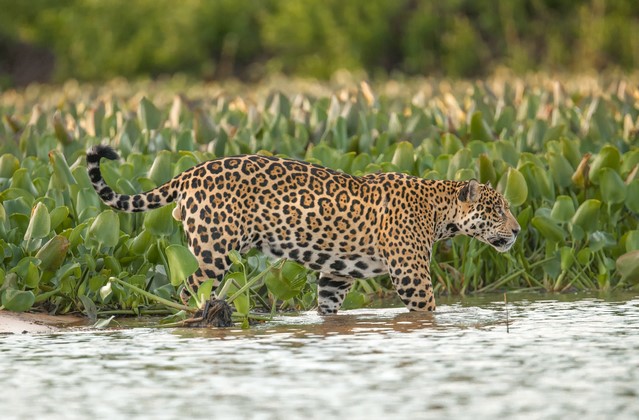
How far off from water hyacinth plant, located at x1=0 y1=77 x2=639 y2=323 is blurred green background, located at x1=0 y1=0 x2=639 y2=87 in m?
19.4

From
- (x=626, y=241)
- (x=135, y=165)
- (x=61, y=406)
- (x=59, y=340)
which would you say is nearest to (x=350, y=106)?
(x=135, y=165)

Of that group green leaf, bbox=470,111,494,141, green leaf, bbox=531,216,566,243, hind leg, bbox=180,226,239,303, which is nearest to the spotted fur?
hind leg, bbox=180,226,239,303

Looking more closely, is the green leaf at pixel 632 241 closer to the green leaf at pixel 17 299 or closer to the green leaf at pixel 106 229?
the green leaf at pixel 106 229

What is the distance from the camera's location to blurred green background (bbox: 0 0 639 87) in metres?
34.7

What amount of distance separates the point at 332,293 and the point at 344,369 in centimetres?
251

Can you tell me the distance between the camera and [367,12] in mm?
37781

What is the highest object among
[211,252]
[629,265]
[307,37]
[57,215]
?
[307,37]

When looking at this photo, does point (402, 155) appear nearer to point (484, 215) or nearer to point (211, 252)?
point (484, 215)

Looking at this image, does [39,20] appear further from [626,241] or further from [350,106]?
[626,241]

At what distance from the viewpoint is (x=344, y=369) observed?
7070 mm

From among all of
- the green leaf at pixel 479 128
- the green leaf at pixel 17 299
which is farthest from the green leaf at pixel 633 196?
the green leaf at pixel 17 299

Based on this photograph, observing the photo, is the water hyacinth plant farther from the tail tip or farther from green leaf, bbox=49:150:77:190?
the tail tip

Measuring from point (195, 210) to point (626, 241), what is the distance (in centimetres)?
325

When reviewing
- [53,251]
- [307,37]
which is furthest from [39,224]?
[307,37]
